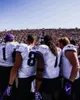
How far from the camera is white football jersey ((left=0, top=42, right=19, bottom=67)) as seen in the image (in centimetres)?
436

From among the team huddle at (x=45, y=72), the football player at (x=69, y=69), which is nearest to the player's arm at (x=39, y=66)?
the team huddle at (x=45, y=72)

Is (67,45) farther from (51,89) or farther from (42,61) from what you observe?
(51,89)

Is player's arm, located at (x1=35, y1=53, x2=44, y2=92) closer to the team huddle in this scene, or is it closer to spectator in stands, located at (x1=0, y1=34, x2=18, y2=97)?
the team huddle

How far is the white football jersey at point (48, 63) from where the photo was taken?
3.94 m

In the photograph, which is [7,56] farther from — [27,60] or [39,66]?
[39,66]

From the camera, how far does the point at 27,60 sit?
13.2 feet

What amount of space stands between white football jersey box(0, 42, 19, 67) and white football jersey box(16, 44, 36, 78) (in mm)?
385

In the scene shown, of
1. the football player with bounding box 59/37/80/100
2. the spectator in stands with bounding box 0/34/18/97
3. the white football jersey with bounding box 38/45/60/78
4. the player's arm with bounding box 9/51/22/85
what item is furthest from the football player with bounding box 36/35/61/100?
the spectator in stands with bounding box 0/34/18/97

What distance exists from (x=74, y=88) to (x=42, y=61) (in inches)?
30.5

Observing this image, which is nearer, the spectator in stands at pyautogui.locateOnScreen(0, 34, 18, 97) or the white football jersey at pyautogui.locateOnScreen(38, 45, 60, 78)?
the white football jersey at pyautogui.locateOnScreen(38, 45, 60, 78)

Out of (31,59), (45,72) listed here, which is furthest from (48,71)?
(31,59)

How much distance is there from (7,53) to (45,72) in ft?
2.64

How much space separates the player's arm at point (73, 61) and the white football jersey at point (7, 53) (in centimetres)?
98

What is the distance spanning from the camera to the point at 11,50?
14.4ft
